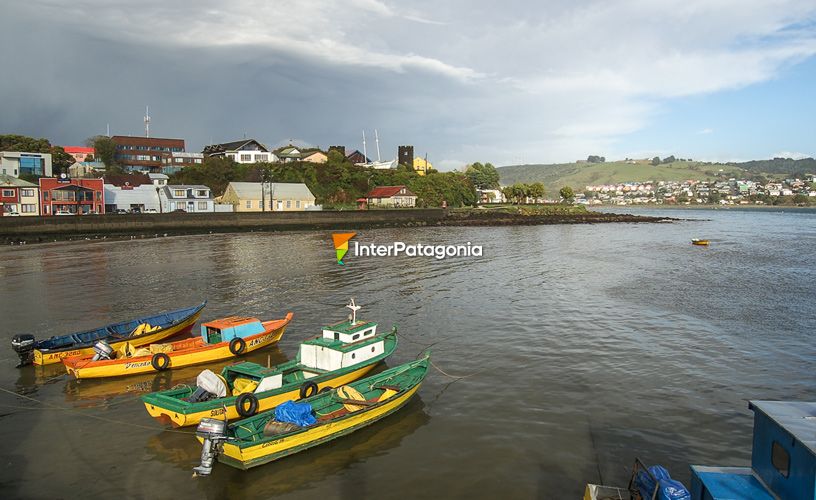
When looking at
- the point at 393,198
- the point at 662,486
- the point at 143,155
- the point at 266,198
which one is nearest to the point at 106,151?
the point at 143,155

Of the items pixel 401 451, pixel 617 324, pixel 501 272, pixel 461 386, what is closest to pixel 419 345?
pixel 461 386

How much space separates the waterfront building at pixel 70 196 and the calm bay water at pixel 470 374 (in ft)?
107

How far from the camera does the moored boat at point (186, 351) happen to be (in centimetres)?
1941

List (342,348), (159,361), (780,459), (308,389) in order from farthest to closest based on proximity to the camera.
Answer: (159,361)
(342,348)
(308,389)
(780,459)

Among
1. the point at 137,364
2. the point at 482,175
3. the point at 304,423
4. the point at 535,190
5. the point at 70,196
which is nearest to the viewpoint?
the point at 304,423

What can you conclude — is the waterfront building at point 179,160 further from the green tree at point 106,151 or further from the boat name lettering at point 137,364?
the boat name lettering at point 137,364

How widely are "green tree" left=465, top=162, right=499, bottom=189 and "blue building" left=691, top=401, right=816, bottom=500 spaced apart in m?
160

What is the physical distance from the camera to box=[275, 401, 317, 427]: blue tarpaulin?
555 inches

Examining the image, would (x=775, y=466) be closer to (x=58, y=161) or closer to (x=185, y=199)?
(x=185, y=199)

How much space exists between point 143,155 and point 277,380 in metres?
131

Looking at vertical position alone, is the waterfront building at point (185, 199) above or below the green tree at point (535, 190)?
below

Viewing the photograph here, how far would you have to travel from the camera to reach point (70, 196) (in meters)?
77.5

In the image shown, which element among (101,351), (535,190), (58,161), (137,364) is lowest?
(137,364)

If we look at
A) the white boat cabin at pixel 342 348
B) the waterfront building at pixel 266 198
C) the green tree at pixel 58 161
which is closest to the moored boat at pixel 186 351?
the white boat cabin at pixel 342 348
